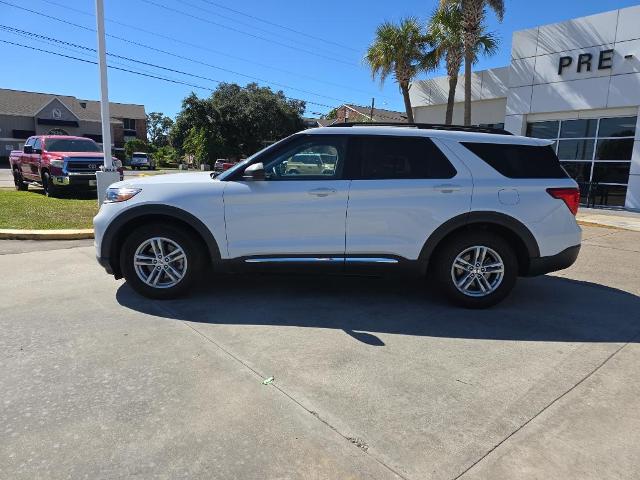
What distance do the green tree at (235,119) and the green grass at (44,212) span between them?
34712mm

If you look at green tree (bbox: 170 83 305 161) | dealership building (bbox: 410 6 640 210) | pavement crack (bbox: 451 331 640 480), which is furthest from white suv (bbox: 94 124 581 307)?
green tree (bbox: 170 83 305 161)

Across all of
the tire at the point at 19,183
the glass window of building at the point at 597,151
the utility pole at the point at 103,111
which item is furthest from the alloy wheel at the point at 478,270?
the tire at the point at 19,183

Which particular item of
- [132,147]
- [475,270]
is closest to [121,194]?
[475,270]

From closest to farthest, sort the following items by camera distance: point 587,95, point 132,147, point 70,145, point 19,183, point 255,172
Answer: point 255,172 < point 70,145 < point 587,95 < point 19,183 < point 132,147

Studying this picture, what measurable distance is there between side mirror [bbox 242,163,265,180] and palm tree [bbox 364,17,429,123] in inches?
604

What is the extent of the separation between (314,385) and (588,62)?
1654 centimetres

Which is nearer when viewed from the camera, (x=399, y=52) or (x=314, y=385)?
(x=314, y=385)

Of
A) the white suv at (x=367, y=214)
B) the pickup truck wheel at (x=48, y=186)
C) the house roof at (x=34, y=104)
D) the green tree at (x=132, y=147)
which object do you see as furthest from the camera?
the green tree at (x=132, y=147)

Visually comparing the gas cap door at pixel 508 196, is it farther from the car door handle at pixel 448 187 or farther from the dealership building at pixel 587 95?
the dealership building at pixel 587 95

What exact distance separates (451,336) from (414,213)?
1211mm

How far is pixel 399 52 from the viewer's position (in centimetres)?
1783

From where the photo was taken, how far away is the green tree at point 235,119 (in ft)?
153

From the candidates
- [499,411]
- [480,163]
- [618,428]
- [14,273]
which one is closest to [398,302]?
[480,163]

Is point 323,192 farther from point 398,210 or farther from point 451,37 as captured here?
point 451,37
